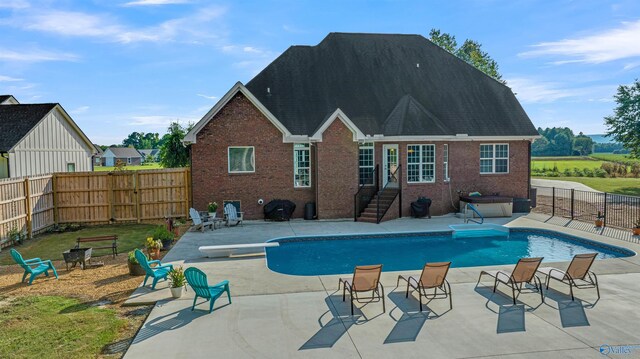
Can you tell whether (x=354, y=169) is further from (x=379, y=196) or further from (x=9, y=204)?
(x=9, y=204)

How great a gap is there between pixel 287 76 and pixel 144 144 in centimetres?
16196

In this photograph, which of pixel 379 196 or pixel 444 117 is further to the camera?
pixel 444 117

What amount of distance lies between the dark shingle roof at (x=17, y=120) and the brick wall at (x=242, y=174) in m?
11.0

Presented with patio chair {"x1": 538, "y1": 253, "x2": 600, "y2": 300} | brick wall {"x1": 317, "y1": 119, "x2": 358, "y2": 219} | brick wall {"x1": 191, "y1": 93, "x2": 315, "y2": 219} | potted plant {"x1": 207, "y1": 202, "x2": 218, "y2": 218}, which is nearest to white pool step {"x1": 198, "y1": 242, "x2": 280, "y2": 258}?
potted plant {"x1": 207, "y1": 202, "x2": 218, "y2": 218}

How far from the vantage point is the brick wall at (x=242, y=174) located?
22766 mm

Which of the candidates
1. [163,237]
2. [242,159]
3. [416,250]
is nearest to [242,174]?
[242,159]

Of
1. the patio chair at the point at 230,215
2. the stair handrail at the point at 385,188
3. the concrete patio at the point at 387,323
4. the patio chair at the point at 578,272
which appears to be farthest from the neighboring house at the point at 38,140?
the patio chair at the point at 578,272

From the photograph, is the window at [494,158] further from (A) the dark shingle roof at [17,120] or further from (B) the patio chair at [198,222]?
(A) the dark shingle roof at [17,120]

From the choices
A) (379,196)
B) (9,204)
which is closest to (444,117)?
(379,196)

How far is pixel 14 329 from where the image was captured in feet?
29.9

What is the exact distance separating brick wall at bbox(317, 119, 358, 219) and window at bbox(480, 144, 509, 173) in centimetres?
817

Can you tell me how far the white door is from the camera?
24.8 m

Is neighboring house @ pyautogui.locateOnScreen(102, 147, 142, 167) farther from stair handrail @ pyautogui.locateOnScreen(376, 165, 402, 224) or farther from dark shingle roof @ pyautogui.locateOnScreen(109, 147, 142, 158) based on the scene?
stair handrail @ pyautogui.locateOnScreen(376, 165, 402, 224)

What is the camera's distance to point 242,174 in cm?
2320
